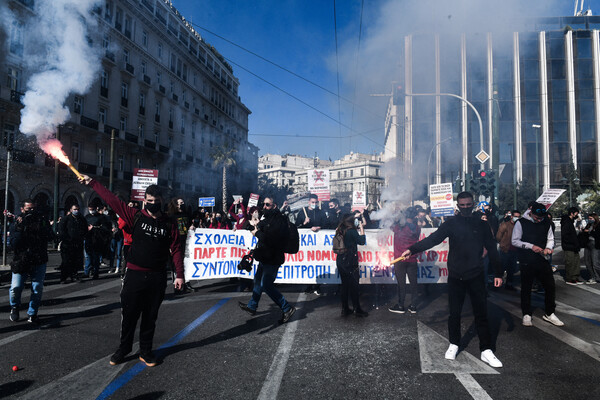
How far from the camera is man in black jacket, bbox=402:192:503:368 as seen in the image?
13.3ft

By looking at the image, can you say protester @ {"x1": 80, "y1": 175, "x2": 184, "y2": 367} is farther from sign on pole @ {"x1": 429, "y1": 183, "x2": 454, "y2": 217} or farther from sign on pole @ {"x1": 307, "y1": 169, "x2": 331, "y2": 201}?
sign on pole @ {"x1": 429, "y1": 183, "x2": 454, "y2": 217}

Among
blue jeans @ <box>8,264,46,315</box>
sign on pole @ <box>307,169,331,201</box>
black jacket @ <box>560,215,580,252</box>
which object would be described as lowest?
blue jeans @ <box>8,264,46,315</box>

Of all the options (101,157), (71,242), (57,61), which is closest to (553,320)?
(71,242)

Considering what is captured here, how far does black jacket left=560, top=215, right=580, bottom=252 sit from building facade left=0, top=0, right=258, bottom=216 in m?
16.9

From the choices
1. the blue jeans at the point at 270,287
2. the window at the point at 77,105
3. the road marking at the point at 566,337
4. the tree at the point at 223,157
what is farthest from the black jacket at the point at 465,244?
the tree at the point at 223,157

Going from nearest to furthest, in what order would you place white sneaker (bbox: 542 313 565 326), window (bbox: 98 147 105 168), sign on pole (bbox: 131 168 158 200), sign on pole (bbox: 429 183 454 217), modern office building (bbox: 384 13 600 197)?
white sneaker (bbox: 542 313 565 326) → sign on pole (bbox: 429 183 454 217) → sign on pole (bbox: 131 168 158 200) → window (bbox: 98 147 105 168) → modern office building (bbox: 384 13 600 197)

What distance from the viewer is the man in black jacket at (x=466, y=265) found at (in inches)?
159

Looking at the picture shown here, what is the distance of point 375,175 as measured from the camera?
110 metres

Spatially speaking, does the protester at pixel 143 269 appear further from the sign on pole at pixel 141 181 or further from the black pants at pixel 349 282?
the sign on pole at pixel 141 181

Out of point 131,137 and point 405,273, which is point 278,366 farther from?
→ point 131,137

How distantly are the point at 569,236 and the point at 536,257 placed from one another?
4.63 meters

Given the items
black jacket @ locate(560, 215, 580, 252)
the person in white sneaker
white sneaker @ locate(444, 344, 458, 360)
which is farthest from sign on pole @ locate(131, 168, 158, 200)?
white sneaker @ locate(444, 344, 458, 360)

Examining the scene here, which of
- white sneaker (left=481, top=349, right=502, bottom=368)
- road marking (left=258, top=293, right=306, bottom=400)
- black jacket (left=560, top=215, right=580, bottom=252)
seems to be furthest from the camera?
black jacket (left=560, top=215, right=580, bottom=252)

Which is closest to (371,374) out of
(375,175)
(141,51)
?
(141,51)
